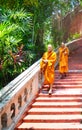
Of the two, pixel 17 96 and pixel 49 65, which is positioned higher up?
pixel 49 65

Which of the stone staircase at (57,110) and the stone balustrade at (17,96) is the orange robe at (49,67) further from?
the stone staircase at (57,110)

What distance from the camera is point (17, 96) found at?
813 cm

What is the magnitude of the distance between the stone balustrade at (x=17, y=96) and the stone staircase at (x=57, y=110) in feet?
0.67

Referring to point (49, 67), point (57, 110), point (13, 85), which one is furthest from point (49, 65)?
point (13, 85)

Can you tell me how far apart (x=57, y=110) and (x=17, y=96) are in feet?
4.81

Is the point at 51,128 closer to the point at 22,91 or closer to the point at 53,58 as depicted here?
the point at 22,91

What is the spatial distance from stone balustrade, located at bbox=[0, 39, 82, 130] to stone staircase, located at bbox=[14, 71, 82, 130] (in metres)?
0.20

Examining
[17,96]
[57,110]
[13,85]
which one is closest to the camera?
[17,96]

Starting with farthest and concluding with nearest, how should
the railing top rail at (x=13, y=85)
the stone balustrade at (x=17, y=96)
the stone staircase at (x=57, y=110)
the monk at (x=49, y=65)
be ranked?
1. the monk at (x=49, y=65)
2. the stone staircase at (x=57, y=110)
3. the railing top rail at (x=13, y=85)
4. the stone balustrade at (x=17, y=96)

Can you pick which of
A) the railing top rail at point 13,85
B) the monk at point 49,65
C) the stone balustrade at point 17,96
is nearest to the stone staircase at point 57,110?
the stone balustrade at point 17,96

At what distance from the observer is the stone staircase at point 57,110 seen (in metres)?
8.17

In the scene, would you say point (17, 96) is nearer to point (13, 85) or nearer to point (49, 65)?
point (13, 85)

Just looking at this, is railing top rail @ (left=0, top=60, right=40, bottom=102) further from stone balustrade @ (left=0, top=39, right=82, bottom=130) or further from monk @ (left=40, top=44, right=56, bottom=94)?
monk @ (left=40, top=44, right=56, bottom=94)

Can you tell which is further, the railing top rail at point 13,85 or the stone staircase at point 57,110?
the stone staircase at point 57,110
